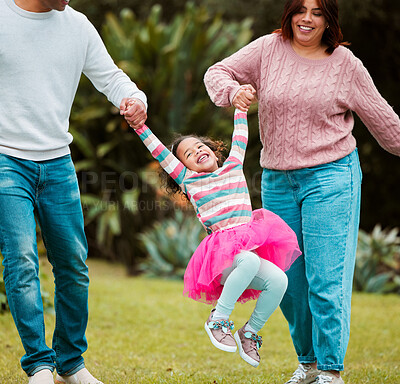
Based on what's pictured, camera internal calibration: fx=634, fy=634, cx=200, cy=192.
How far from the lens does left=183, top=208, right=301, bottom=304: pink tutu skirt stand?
3.18 m

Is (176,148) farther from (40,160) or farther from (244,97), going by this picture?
(40,160)

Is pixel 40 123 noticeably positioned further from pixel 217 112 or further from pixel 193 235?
pixel 217 112

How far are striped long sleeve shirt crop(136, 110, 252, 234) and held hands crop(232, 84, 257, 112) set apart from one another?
28cm

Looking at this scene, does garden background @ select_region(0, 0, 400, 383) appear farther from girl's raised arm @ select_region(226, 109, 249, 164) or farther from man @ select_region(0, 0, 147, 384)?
girl's raised arm @ select_region(226, 109, 249, 164)

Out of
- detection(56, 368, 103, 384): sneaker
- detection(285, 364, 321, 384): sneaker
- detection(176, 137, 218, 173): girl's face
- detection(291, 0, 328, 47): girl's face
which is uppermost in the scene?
detection(291, 0, 328, 47): girl's face

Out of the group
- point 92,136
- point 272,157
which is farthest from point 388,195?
point 272,157

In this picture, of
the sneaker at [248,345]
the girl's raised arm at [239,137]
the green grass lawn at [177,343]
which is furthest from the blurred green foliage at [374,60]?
the sneaker at [248,345]

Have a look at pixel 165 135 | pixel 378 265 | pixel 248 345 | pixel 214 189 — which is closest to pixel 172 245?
pixel 165 135

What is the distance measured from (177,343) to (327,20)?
3.36 metres

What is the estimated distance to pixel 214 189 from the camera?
132 inches

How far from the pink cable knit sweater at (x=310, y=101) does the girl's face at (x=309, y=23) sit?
129mm

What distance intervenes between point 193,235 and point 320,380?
5.77 meters

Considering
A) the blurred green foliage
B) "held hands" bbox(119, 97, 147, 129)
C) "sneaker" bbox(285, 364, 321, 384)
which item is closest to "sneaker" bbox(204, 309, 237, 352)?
"sneaker" bbox(285, 364, 321, 384)

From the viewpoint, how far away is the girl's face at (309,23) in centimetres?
339
